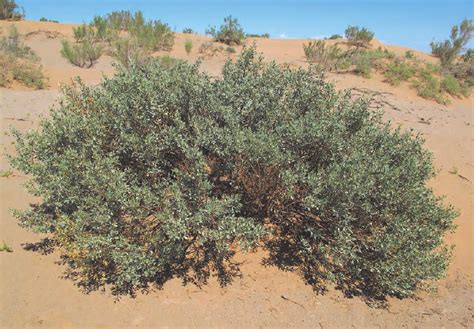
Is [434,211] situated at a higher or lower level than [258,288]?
higher

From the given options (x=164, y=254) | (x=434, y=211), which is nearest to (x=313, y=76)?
(x=434, y=211)

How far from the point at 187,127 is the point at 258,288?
2.21m

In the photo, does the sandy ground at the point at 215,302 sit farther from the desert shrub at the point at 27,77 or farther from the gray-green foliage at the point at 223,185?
the desert shrub at the point at 27,77

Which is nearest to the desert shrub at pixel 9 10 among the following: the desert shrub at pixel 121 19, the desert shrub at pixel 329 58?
the desert shrub at pixel 121 19

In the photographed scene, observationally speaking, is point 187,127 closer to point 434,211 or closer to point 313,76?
point 313,76

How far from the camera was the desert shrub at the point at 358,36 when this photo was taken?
25688 mm

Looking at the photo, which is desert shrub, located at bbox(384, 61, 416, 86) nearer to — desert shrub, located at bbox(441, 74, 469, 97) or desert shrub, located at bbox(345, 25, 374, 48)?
desert shrub, located at bbox(441, 74, 469, 97)

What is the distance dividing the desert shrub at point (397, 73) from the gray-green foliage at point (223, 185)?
11.0 m

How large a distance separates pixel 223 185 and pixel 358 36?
2393 centimetres

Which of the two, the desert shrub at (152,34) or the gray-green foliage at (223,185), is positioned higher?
the desert shrub at (152,34)

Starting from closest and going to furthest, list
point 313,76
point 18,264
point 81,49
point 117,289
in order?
point 117,289 → point 18,264 → point 313,76 → point 81,49

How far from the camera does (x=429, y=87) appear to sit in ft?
48.8

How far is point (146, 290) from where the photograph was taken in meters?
4.55

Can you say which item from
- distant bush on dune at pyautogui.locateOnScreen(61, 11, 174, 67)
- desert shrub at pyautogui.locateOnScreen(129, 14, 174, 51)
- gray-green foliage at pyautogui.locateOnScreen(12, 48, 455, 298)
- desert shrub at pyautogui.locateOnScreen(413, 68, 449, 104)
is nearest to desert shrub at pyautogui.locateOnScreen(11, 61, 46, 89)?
distant bush on dune at pyautogui.locateOnScreen(61, 11, 174, 67)
